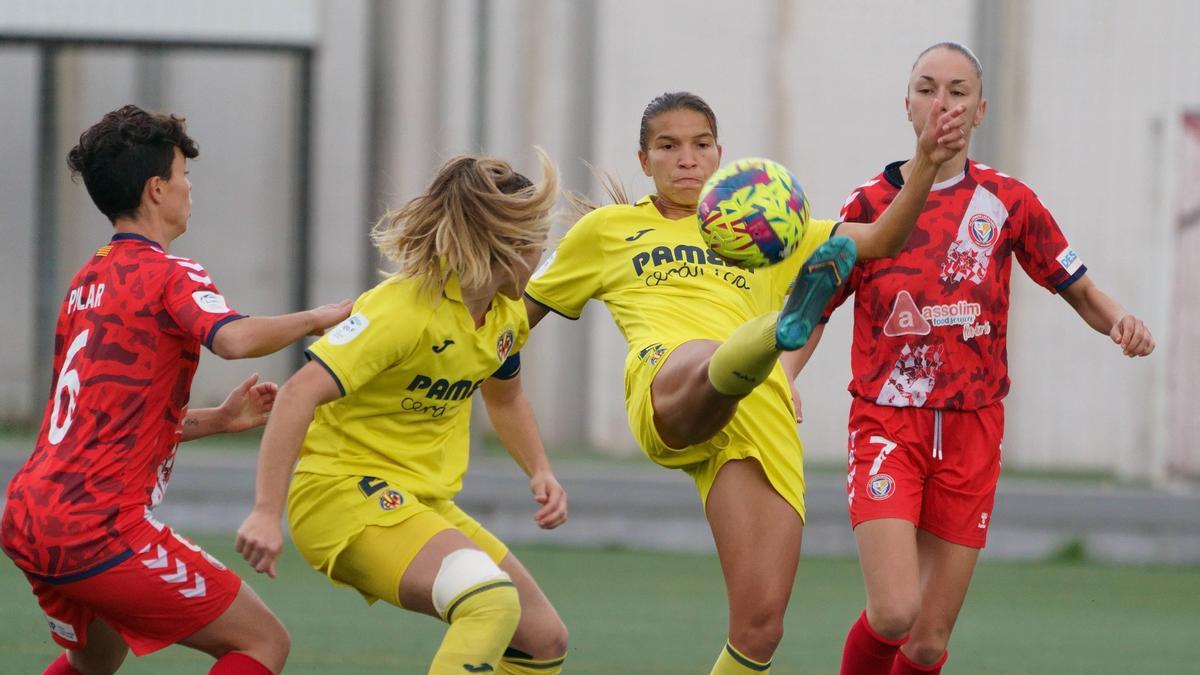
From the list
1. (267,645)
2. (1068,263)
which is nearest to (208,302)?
(267,645)

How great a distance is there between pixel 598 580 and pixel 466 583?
15.2 ft

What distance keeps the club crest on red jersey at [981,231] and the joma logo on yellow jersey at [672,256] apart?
0.72 meters

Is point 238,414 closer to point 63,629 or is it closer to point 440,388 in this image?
point 440,388

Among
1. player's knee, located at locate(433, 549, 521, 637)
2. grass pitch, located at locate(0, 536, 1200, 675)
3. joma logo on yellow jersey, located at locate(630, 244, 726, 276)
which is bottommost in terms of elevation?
grass pitch, located at locate(0, 536, 1200, 675)

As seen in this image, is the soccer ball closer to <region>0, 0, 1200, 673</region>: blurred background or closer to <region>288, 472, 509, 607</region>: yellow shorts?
<region>288, 472, 509, 607</region>: yellow shorts

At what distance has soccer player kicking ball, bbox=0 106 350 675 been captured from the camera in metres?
3.76

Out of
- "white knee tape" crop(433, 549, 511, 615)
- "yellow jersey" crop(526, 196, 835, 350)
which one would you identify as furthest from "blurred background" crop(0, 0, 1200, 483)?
"white knee tape" crop(433, 549, 511, 615)

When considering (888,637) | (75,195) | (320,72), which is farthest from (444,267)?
(75,195)

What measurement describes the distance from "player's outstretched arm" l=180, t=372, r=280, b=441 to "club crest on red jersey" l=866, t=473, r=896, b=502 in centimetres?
166

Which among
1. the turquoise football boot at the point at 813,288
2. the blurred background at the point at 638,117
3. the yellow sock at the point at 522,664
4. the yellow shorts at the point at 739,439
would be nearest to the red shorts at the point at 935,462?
the yellow shorts at the point at 739,439

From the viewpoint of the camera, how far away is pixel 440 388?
4176 millimetres

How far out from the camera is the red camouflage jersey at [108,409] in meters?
3.75

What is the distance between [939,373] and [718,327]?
25.3 inches

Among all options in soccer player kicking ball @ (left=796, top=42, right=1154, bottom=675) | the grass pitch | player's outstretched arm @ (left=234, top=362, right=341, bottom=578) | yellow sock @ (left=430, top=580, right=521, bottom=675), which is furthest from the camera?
the grass pitch
